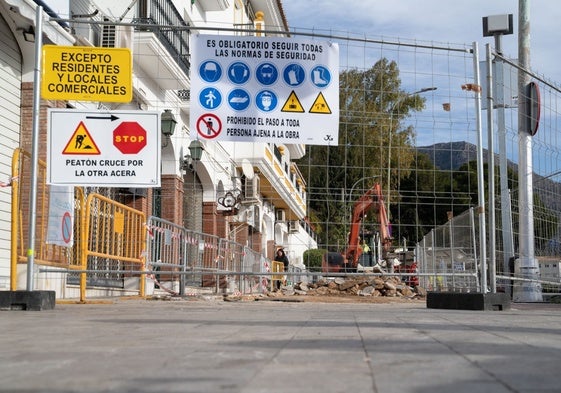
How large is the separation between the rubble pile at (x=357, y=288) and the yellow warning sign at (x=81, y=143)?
11.8 meters

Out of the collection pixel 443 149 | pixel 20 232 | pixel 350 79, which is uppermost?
pixel 350 79

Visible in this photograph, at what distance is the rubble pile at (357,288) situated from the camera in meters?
21.4

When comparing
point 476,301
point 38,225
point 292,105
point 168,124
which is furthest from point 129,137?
point 168,124

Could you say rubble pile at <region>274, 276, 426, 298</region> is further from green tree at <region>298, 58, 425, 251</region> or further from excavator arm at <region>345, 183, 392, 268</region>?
green tree at <region>298, 58, 425, 251</region>

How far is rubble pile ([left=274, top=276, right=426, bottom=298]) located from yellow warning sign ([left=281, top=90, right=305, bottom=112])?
1052 cm

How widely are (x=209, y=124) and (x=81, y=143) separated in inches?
77.3

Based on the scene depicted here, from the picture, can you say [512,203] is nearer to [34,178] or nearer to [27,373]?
[34,178]

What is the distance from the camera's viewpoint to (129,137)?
1005 cm

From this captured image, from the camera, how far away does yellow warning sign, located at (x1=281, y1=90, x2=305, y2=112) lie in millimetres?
11086

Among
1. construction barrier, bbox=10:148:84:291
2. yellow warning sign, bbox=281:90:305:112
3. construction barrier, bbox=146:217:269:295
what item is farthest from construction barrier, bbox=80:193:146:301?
yellow warning sign, bbox=281:90:305:112

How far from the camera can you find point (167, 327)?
689cm

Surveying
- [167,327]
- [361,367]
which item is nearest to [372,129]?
[167,327]

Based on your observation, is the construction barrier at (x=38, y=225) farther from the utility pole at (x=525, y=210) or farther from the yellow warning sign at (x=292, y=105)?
the utility pole at (x=525, y=210)

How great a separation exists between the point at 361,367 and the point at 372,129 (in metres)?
9.14
